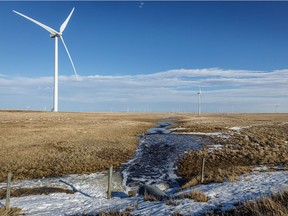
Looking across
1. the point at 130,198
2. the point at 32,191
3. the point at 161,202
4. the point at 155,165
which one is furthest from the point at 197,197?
the point at 155,165

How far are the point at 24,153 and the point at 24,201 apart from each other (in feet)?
47.3

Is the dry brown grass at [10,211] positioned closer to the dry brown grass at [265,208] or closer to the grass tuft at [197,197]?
the grass tuft at [197,197]

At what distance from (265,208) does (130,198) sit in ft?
24.0

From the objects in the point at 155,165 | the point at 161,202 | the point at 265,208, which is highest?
the point at 265,208

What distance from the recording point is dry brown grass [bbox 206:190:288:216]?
864 centimetres

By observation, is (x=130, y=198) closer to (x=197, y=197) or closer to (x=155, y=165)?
(x=197, y=197)

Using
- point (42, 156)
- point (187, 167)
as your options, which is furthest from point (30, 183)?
point (187, 167)

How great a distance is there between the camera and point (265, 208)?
9258mm

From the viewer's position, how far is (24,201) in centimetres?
1433

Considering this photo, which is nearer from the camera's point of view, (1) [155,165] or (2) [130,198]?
(2) [130,198]

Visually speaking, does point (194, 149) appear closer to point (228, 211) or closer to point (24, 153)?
point (24, 153)

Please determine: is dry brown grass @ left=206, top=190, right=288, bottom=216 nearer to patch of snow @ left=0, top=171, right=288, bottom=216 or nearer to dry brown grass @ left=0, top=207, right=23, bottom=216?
patch of snow @ left=0, top=171, right=288, bottom=216

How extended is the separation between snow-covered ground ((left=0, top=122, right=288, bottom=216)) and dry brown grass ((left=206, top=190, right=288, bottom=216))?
981 mm

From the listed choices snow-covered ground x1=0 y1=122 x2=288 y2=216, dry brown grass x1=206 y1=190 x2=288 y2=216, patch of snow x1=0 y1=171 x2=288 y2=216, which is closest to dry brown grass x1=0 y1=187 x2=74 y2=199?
snow-covered ground x1=0 y1=122 x2=288 y2=216
